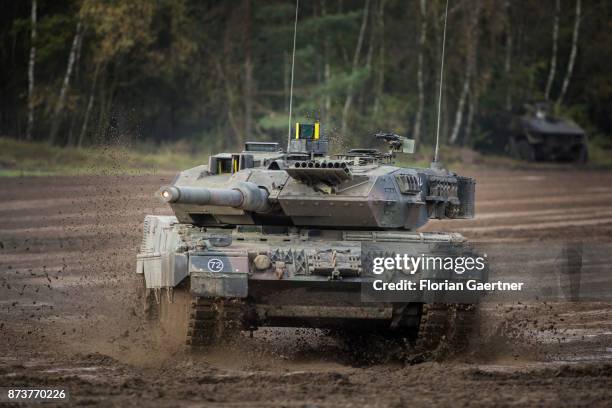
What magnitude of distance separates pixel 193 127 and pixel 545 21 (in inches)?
606

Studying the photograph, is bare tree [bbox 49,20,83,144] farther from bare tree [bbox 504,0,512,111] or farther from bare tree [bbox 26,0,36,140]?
bare tree [bbox 504,0,512,111]

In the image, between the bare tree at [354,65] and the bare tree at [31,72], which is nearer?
the bare tree at [31,72]

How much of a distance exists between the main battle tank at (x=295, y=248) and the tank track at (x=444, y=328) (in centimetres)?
1

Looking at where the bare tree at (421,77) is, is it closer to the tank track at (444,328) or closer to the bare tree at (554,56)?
the bare tree at (554,56)

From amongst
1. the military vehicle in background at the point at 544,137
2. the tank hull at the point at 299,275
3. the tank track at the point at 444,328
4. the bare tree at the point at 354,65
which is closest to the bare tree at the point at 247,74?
the bare tree at the point at 354,65

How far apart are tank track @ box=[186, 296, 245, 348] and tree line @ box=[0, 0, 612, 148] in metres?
14.5

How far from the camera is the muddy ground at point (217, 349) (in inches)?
430

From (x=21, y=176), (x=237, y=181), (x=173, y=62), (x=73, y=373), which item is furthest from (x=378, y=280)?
(x=173, y=62)

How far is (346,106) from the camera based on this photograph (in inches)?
1428

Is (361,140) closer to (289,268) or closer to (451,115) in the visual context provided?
(289,268)

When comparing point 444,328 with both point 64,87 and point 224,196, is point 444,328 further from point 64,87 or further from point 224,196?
point 64,87

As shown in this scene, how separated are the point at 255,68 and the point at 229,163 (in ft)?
67.7

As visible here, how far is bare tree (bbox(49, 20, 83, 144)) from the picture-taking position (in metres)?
31.4

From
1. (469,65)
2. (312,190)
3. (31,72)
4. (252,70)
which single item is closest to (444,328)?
(312,190)
